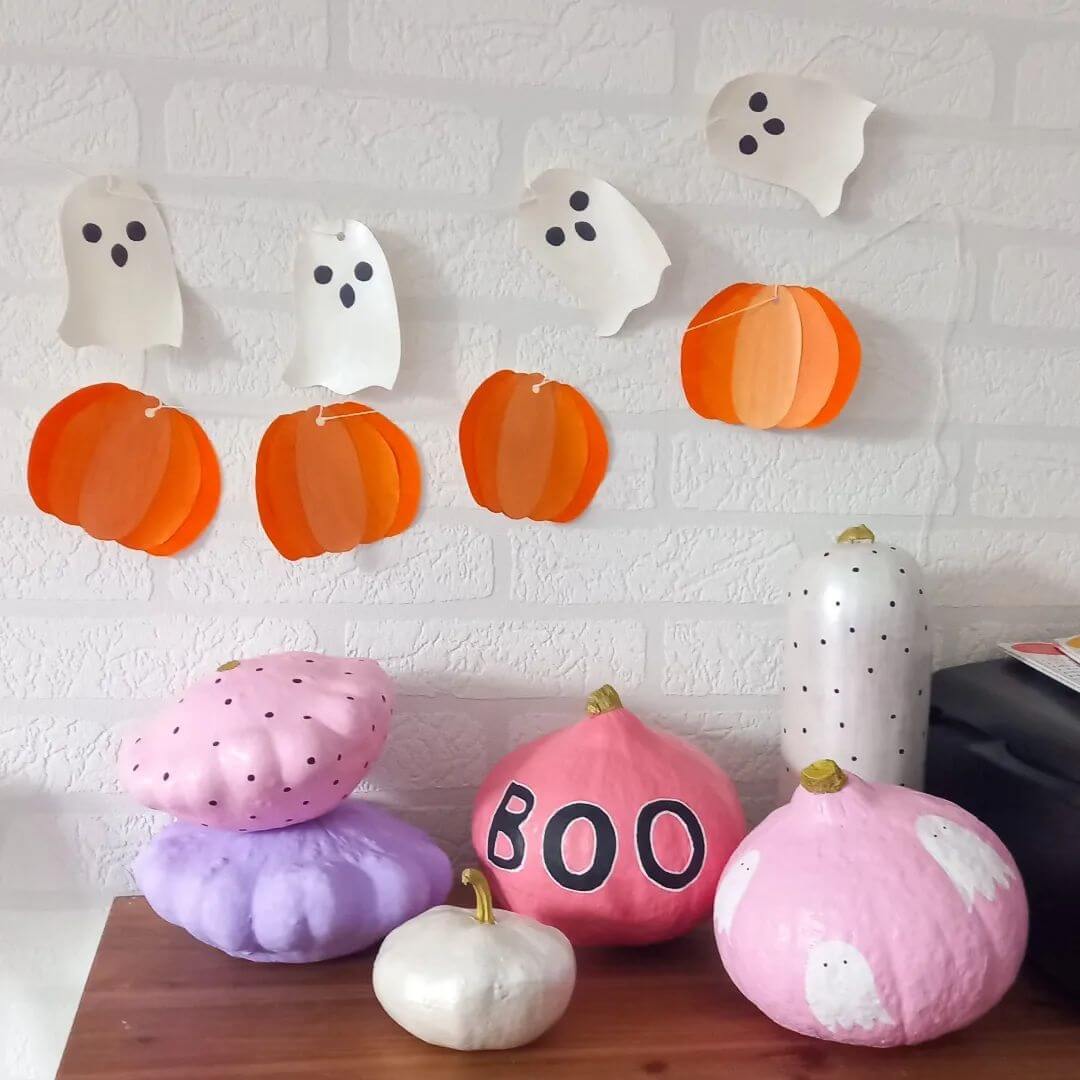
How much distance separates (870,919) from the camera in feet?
1.82

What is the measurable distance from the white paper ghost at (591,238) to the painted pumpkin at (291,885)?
40 centimetres

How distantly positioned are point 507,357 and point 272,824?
36cm

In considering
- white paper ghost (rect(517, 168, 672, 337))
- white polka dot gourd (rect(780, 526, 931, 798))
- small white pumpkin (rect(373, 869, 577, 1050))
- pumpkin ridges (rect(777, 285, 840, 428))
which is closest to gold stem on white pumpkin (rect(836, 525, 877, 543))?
white polka dot gourd (rect(780, 526, 931, 798))

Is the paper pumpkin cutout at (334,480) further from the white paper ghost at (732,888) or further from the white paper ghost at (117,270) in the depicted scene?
the white paper ghost at (732,888)

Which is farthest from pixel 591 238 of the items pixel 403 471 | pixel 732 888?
pixel 732 888

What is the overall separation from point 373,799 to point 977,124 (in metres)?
0.68

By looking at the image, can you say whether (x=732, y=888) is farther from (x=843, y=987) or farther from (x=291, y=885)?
(x=291, y=885)

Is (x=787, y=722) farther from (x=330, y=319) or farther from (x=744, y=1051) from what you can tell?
(x=330, y=319)

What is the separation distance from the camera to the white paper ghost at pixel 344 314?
29.6 inches

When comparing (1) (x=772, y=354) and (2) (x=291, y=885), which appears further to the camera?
(1) (x=772, y=354)

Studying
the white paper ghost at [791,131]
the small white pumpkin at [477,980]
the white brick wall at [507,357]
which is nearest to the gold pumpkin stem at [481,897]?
the small white pumpkin at [477,980]

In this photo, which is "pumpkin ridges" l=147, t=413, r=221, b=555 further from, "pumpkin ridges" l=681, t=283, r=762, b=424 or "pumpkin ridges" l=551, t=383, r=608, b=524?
"pumpkin ridges" l=681, t=283, r=762, b=424

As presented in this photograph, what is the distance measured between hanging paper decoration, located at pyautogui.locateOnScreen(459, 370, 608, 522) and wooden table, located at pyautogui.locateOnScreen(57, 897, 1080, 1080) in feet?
1.04

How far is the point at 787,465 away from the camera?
82 centimetres
